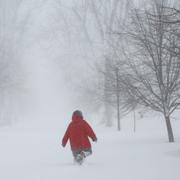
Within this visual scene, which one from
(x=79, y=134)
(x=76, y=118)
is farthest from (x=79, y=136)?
(x=76, y=118)

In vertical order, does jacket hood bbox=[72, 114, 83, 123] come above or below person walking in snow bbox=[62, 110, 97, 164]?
above

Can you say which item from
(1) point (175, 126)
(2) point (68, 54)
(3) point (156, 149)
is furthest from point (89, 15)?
(3) point (156, 149)

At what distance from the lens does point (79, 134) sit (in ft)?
46.2

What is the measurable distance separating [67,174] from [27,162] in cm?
444

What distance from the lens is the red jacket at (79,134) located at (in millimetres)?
14000

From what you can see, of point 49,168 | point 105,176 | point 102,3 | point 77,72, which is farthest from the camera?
point 77,72

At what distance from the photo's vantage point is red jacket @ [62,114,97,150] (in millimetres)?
14000

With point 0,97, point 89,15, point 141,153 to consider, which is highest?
point 89,15

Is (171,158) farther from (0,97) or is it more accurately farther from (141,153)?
(0,97)

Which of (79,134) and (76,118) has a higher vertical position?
(76,118)

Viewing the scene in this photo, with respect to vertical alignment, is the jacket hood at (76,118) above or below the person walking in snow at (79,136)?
above

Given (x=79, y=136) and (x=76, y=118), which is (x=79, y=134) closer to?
(x=79, y=136)

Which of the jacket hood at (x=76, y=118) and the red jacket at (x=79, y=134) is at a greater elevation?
the jacket hood at (x=76, y=118)

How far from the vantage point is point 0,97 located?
52.8 meters
